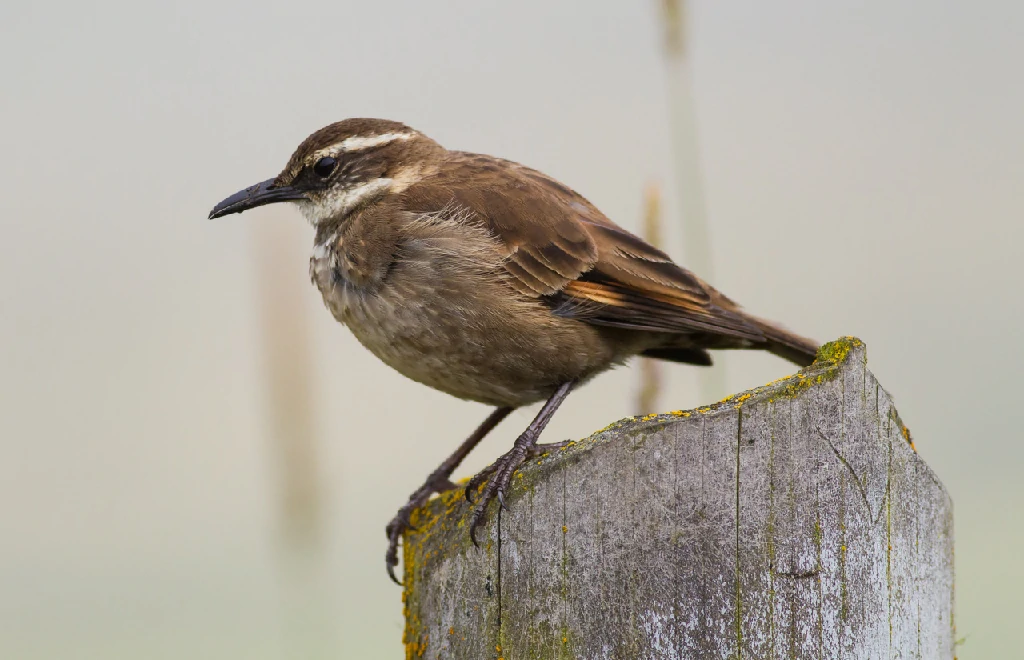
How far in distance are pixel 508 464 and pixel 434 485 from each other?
1.35m

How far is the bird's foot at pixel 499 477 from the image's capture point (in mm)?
3514

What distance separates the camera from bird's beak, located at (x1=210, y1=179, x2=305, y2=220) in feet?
17.9

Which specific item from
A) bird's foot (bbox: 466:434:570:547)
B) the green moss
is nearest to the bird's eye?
bird's foot (bbox: 466:434:570:547)

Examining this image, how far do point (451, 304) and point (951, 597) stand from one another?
218 centimetres

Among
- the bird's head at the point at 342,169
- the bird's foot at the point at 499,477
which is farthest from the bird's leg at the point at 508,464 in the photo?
the bird's head at the point at 342,169

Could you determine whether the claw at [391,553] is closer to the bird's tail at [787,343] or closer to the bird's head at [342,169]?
the bird's head at [342,169]

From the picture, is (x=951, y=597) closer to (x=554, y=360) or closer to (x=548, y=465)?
(x=548, y=465)

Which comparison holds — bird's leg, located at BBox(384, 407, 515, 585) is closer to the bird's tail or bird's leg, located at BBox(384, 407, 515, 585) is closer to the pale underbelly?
the pale underbelly

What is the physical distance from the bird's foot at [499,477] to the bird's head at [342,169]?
1.67m

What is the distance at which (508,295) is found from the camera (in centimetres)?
461

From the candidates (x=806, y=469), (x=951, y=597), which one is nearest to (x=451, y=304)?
(x=806, y=469)

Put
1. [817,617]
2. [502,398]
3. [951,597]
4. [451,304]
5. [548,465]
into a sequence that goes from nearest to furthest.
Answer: [817,617]
[548,465]
[951,597]
[451,304]
[502,398]

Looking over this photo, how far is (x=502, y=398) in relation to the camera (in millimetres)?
4887

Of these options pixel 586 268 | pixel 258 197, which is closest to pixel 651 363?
pixel 586 268
